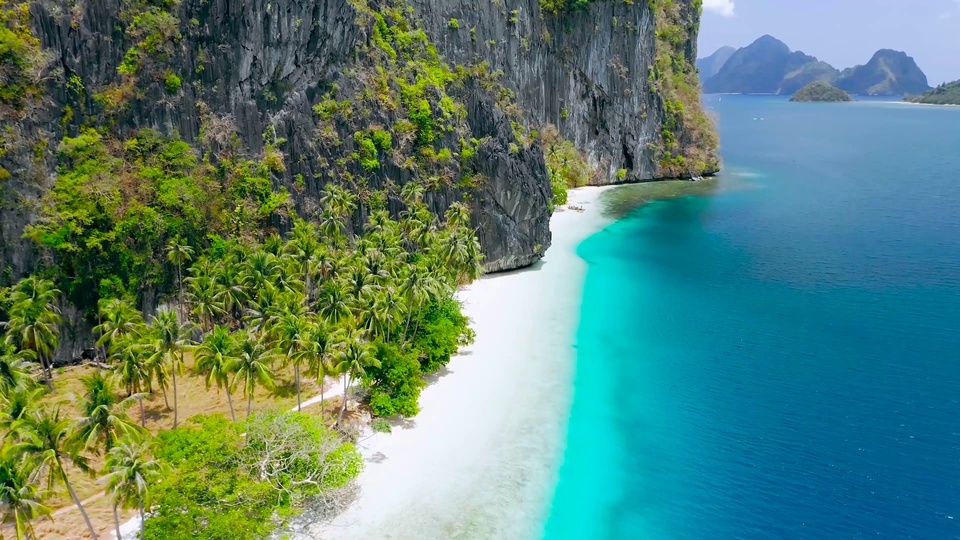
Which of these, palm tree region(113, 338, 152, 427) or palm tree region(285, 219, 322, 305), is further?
palm tree region(285, 219, 322, 305)

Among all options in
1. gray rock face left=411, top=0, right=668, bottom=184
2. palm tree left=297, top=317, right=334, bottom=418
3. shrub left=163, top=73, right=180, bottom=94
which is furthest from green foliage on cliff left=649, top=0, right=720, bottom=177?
palm tree left=297, top=317, right=334, bottom=418

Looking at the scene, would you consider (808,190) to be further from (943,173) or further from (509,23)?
(509,23)

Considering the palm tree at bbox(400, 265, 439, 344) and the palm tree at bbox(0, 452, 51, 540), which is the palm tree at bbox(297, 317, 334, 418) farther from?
the palm tree at bbox(0, 452, 51, 540)

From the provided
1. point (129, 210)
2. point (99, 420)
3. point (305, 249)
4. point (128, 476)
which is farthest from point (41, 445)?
point (129, 210)

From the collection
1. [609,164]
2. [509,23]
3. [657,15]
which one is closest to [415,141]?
[509,23]

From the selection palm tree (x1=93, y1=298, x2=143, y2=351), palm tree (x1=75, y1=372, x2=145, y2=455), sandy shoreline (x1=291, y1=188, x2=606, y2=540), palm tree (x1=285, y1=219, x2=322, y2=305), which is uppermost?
palm tree (x1=285, y1=219, x2=322, y2=305)

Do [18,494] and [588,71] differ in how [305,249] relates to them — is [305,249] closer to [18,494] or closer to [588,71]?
[18,494]
